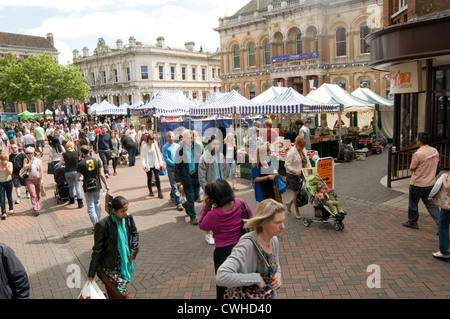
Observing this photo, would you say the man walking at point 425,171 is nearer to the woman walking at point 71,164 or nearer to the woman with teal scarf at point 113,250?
the woman with teal scarf at point 113,250

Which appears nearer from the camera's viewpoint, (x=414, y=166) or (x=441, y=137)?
(x=414, y=166)

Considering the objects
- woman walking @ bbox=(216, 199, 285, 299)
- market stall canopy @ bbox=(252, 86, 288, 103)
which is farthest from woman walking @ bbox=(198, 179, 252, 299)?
market stall canopy @ bbox=(252, 86, 288, 103)

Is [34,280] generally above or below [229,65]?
below

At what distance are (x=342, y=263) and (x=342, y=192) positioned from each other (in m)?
4.56

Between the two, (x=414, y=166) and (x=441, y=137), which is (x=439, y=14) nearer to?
(x=441, y=137)

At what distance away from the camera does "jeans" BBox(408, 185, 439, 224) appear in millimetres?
6176

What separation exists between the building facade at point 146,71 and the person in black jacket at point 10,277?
48314 mm

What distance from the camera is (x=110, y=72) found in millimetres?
53500

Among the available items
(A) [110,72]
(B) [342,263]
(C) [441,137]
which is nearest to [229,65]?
(A) [110,72]

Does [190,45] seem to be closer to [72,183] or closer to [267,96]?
[267,96]

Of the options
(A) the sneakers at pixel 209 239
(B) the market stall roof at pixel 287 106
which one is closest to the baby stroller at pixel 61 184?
(A) the sneakers at pixel 209 239

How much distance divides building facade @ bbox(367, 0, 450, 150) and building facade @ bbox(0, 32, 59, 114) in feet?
194

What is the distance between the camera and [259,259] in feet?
9.07

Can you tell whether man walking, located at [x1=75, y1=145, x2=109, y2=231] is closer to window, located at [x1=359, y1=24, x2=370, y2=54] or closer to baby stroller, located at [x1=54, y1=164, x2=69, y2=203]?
baby stroller, located at [x1=54, y1=164, x2=69, y2=203]
